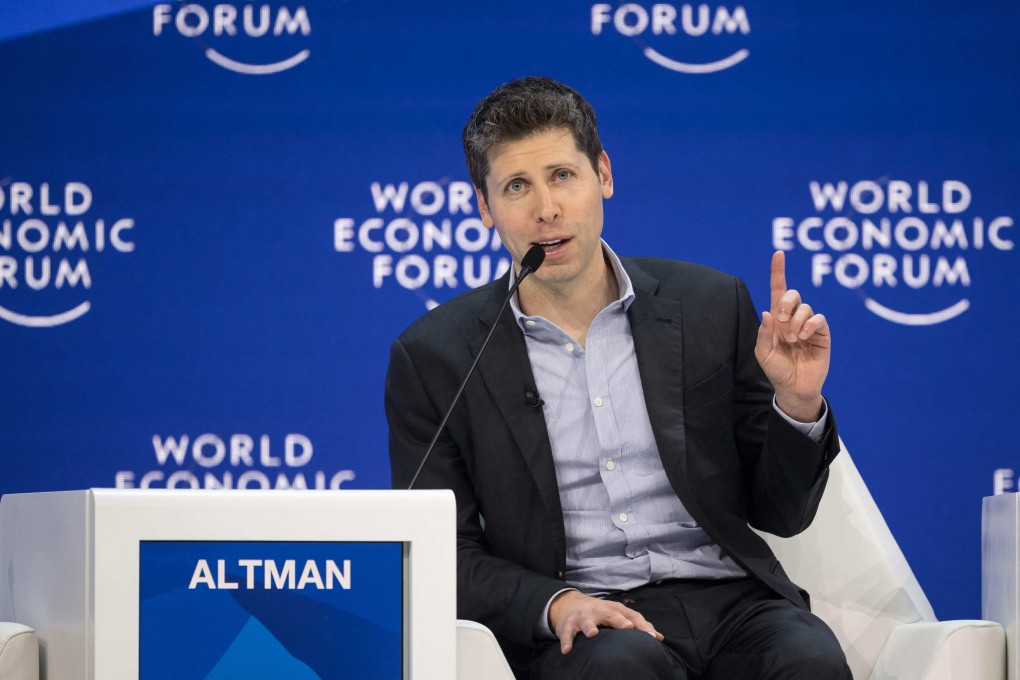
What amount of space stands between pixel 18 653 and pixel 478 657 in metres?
0.72

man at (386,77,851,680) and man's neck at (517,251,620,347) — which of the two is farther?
man's neck at (517,251,620,347)

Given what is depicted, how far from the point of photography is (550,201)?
7.72 feet

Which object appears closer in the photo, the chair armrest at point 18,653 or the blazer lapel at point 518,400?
the chair armrest at point 18,653

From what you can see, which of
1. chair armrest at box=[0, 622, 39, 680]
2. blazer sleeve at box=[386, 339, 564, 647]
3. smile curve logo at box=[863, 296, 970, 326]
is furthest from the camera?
smile curve logo at box=[863, 296, 970, 326]

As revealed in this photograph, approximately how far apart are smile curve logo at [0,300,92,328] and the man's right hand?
2.06 m

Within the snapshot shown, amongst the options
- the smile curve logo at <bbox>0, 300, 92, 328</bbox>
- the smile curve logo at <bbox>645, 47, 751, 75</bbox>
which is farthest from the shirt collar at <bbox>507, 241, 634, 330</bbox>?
the smile curve logo at <bbox>0, 300, 92, 328</bbox>

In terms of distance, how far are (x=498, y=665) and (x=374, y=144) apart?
1.97 meters

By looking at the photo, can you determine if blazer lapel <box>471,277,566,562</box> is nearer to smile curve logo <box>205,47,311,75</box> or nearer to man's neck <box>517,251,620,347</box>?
man's neck <box>517,251,620,347</box>

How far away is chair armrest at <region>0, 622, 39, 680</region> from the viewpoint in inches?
75.1

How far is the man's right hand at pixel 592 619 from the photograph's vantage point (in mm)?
1986

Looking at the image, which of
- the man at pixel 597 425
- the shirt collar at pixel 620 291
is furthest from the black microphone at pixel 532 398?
the shirt collar at pixel 620 291

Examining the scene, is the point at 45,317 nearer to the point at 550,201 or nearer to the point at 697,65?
the point at 550,201

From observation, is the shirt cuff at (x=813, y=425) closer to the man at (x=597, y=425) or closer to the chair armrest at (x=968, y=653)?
the man at (x=597, y=425)

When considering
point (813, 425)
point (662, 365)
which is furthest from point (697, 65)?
point (813, 425)
